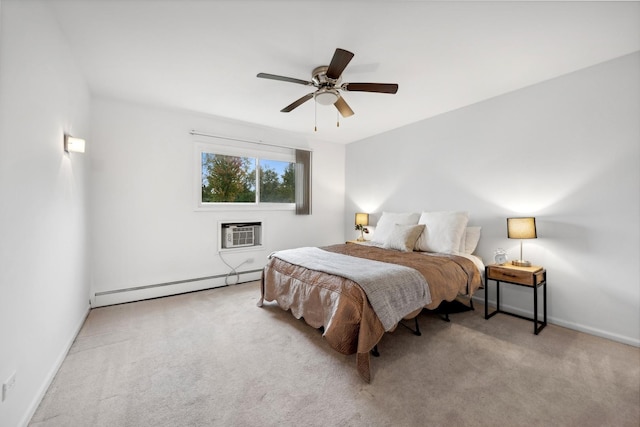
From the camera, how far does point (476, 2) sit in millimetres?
1730

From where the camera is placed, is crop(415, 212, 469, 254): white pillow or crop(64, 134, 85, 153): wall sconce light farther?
crop(415, 212, 469, 254): white pillow

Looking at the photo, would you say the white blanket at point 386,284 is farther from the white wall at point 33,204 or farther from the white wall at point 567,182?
the white wall at point 33,204

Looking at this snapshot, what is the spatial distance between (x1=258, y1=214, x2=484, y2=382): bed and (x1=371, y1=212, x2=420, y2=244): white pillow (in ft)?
0.68

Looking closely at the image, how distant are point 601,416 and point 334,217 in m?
4.19

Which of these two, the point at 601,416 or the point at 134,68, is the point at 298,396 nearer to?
the point at 601,416

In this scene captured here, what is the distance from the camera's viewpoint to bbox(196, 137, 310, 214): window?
13.0 ft

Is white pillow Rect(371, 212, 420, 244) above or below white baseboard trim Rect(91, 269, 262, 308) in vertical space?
above

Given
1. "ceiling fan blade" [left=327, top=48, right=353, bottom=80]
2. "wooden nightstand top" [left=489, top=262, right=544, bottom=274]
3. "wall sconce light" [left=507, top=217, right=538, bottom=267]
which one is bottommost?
"wooden nightstand top" [left=489, top=262, right=544, bottom=274]

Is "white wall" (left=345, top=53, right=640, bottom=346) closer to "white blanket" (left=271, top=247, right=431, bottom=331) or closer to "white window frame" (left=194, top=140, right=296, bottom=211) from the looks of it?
"white blanket" (left=271, top=247, right=431, bottom=331)

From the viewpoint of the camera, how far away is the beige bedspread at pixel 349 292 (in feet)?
6.14

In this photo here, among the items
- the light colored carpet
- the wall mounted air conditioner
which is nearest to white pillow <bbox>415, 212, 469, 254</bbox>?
the light colored carpet

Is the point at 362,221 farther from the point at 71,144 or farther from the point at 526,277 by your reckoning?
the point at 71,144

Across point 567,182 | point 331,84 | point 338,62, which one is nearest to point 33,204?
point 338,62

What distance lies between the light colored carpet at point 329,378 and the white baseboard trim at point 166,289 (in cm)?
55
